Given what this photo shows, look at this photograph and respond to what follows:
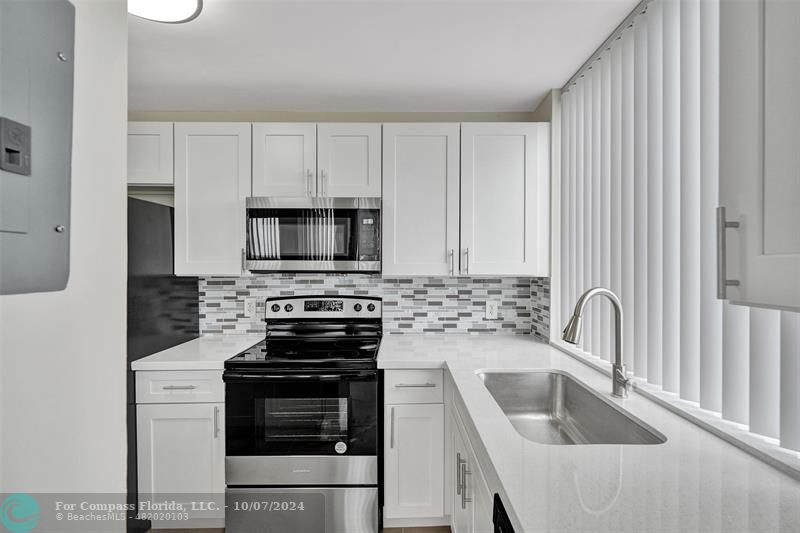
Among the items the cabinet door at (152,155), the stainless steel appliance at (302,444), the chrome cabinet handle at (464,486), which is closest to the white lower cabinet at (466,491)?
the chrome cabinet handle at (464,486)

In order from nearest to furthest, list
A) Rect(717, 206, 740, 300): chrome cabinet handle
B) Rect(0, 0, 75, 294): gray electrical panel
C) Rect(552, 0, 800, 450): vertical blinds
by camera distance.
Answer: Rect(0, 0, 75, 294): gray electrical panel → Rect(717, 206, 740, 300): chrome cabinet handle → Rect(552, 0, 800, 450): vertical blinds

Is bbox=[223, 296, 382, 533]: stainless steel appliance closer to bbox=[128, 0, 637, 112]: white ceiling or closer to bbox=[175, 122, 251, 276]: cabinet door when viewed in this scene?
bbox=[175, 122, 251, 276]: cabinet door

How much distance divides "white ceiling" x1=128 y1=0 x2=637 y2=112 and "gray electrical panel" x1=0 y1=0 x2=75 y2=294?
1.38 m

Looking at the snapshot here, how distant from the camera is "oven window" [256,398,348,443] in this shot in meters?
2.18

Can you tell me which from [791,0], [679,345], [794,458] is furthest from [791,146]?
[679,345]

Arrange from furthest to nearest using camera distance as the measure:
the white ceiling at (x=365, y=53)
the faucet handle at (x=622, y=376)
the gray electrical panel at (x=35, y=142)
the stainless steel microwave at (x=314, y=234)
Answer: the stainless steel microwave at (x=314, y=234) → the white ceiling at (x=365, y=53) → the faucet handle at (x=622, y=376) → the gray electrical panel at (x=35, y=142)

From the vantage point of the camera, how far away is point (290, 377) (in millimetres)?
2176

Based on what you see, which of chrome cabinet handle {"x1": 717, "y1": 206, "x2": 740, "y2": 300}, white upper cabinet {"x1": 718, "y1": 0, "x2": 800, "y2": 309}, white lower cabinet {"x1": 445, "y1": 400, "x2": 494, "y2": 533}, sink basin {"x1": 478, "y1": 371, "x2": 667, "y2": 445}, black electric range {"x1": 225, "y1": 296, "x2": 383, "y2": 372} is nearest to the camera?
white upper cabinet {"x1": 718, "y1": 0, "x2": 800, "y2": 309}

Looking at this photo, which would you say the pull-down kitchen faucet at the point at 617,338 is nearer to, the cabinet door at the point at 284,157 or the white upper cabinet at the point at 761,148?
the white upper cabinet at the point at 761,148

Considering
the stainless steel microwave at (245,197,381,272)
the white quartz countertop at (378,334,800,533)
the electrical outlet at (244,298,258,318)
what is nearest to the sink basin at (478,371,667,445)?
the white quartz countertop at (378,334,800,533)

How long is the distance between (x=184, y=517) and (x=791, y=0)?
2.80 meters

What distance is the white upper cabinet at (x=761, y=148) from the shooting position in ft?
2.21

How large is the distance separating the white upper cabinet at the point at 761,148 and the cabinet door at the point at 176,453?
219cm

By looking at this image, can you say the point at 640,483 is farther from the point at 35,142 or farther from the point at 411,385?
the point at 411,385
